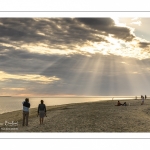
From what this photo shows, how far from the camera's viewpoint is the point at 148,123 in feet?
84.5
